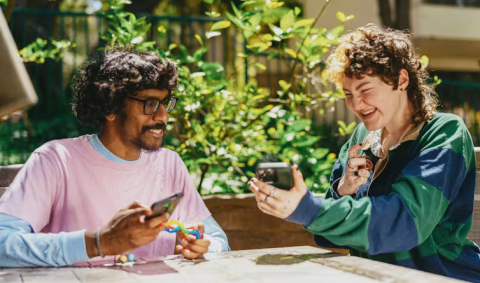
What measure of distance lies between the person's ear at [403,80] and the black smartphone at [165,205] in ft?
3.32

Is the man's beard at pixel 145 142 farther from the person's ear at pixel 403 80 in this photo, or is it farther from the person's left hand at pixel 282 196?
the person's ear at pixel 403 80

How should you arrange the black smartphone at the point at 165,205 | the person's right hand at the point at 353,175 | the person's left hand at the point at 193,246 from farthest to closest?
the person's right hand at the point at 353,175, the person's left hand at the point at 193,246, the black smartphone at the point at 165,205

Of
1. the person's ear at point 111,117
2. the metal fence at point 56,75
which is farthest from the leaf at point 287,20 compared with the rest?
the person's ear at point 111,117

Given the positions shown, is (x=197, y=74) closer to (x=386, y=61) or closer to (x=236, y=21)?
(x=236, y=21)

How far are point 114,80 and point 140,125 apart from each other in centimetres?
22

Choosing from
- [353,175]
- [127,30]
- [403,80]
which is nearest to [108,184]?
[353,175]

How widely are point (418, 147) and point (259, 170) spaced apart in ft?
2.19

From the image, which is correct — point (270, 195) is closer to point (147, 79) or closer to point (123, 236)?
point (123, 236)

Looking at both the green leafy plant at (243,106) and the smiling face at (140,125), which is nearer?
the smiling face at (140,125)

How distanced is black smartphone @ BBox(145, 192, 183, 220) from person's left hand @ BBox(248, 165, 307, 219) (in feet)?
0.87

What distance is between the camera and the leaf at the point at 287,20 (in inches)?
151

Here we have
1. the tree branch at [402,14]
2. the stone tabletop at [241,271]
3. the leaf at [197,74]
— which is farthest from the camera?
the tree branch at [402,14]

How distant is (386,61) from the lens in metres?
2.26

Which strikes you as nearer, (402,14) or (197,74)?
(197,74)
